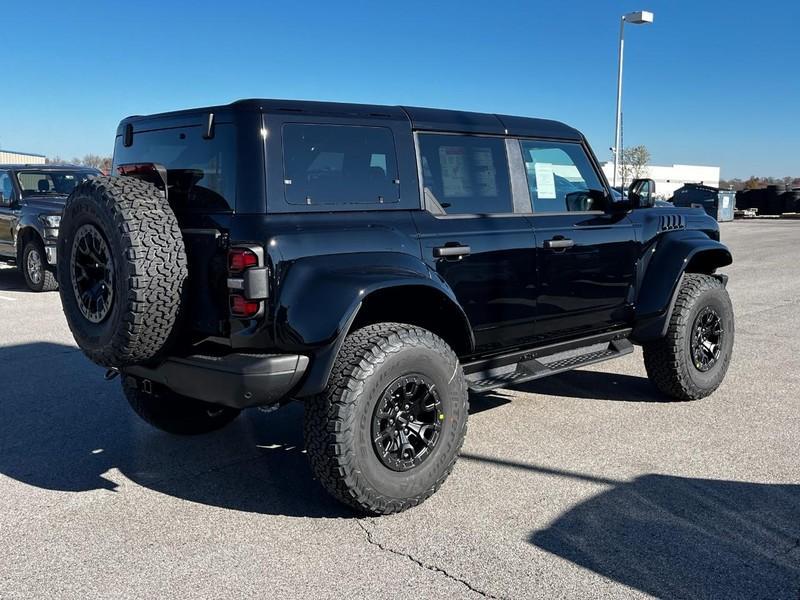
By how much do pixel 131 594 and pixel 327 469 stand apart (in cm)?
96

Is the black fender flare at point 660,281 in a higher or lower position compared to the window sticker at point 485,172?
lower

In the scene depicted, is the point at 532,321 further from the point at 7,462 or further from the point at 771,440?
the point at 7,462

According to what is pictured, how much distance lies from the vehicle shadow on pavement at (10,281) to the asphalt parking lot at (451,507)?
6631mm

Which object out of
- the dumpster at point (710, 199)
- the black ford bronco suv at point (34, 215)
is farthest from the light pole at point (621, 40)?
the black ford bronco suv at point (34, 215)

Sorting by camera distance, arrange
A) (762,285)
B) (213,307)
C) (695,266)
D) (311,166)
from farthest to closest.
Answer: (762,285), (695,266), (311,166), (213,307)

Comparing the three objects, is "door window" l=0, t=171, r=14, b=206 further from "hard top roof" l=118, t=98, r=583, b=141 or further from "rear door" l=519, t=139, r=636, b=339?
"rear door" l=519, t=139, r=636, b=339

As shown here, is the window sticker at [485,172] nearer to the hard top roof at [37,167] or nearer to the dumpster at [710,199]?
the hard top roof at [37,167]

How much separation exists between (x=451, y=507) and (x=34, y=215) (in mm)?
9353


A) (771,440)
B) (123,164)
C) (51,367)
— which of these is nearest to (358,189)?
(123,164)

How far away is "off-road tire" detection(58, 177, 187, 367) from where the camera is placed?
3352mm

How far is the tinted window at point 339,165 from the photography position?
371 centimetres

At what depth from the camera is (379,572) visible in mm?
3164

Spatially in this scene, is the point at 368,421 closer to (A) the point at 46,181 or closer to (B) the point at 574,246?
(B) the point at 574,246

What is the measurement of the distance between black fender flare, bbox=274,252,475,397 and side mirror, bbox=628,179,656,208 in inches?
91.7
